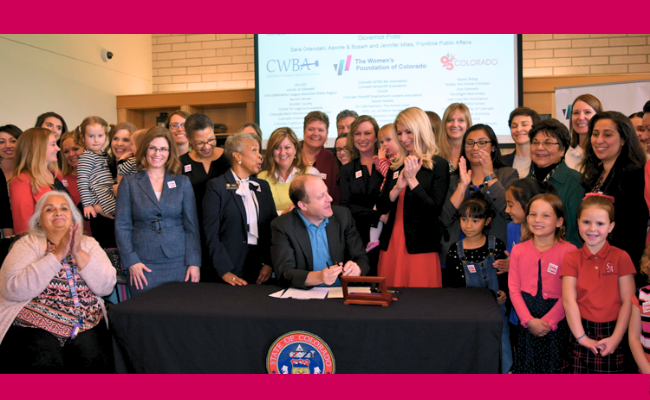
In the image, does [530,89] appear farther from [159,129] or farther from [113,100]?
[113,100]

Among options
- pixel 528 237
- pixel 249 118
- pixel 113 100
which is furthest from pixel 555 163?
pixel 113 100

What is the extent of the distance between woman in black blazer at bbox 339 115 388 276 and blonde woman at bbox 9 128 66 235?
2072 millimetres

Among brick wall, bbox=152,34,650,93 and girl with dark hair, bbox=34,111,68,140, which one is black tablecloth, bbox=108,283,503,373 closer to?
girl with dark hair, bbox=34,111,68,140

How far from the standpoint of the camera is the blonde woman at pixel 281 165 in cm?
321

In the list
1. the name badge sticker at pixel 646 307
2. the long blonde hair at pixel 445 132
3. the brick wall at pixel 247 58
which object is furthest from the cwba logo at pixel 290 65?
the name badge sticker at pixel 646 307

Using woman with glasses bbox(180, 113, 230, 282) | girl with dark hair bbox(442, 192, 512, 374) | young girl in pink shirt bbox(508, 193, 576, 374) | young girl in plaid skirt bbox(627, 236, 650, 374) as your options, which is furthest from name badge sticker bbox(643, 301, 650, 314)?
woman with glasses bbox(180, 113, 230, 282)

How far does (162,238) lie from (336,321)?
1.32 metres

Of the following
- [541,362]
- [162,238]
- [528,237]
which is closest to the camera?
[541,362]

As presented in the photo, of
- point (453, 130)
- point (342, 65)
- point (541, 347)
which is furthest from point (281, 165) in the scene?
point (342, 65)

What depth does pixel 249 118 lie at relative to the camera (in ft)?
22.1

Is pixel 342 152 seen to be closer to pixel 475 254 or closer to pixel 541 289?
pixel 475 254

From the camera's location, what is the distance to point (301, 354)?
201 centimetres

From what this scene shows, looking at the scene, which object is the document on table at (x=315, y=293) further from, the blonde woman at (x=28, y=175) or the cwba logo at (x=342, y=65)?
the cwba logo at (x=342, y=65)

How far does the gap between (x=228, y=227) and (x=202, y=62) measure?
5.46m
